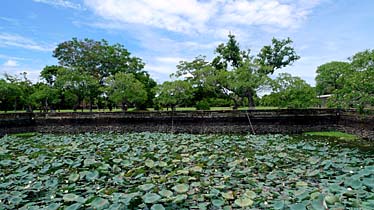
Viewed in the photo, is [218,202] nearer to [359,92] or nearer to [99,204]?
[99,204]

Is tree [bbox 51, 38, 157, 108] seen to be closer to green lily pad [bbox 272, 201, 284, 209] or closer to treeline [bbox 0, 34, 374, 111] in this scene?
treeline [bbox 0, 34, 374, 111]

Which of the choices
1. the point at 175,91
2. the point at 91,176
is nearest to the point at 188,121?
the point at 175,91

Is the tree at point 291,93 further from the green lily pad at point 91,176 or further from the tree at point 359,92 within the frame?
the green lily pad at point 91,176

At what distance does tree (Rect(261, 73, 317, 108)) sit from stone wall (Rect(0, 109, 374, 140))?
53.8 inches

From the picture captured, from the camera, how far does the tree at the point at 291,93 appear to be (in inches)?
734

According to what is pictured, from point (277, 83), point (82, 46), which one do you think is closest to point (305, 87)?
point (277, 83)

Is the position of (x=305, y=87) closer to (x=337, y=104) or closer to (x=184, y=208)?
(x=337, y=104)

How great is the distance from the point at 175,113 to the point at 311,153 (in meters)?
11.5

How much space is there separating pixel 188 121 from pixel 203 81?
727cm

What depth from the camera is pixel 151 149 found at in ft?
26.6

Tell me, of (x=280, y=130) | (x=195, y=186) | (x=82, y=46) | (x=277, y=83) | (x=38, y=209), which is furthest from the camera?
(x=82, y=46)


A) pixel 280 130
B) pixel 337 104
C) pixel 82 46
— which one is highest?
pixel 82 46

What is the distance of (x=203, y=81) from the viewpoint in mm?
24578

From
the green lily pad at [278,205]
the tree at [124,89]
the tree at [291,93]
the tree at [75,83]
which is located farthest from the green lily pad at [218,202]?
the tree at [75,83]
